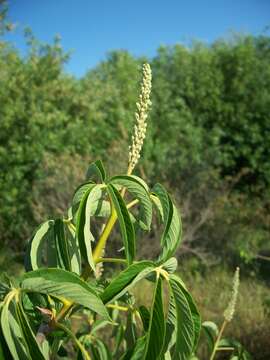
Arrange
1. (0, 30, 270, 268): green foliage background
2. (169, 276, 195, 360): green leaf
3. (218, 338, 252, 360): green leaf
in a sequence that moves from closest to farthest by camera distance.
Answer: (169, 276, 195, 360): green leaf, (218, 338, 252, 360): green leaf, (0, 30, 270, 268): green foliage background

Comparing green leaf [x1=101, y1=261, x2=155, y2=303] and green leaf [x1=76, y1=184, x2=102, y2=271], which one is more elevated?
green leaf [x1=76, y1=184, x2=102, y2=271]

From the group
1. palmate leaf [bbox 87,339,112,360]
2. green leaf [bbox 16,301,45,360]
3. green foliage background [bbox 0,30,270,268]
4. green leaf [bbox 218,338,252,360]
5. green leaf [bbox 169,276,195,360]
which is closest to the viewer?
green leaf [bbox 16,301,45,360]

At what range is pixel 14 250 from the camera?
7.68m

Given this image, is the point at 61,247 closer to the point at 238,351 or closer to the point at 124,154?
the point at 238,351

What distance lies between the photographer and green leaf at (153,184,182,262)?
0.92m

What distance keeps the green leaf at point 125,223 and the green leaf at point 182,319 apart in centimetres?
A: 10

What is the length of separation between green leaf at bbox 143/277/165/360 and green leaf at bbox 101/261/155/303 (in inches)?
1.9

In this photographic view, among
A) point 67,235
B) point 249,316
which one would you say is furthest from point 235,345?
point 249,316

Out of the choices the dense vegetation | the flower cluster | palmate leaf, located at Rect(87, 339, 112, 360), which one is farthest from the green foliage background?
the flower cluster

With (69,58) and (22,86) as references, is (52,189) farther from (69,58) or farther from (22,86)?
(69,58)

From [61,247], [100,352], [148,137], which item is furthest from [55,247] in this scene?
[148,137]

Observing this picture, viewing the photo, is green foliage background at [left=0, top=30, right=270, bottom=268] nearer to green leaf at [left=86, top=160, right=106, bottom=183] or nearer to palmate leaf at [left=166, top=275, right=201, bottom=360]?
green leaf at [left=86, top=160, right=106, bottom=183]

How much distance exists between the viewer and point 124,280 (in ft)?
2.81

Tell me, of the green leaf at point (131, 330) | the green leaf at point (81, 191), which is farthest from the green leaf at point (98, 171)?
the green leaf at point (131, 330)
